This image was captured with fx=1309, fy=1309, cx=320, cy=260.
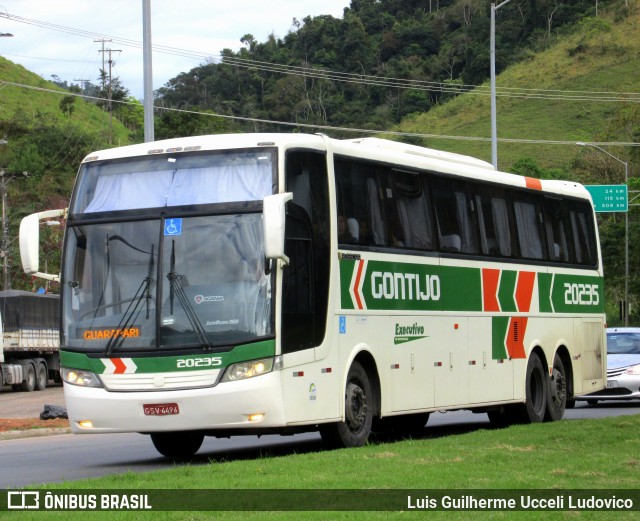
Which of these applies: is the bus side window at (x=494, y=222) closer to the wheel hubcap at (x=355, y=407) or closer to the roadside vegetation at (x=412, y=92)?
the wheel hubcap at (x=355, y=407)

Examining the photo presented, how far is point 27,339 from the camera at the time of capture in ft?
146

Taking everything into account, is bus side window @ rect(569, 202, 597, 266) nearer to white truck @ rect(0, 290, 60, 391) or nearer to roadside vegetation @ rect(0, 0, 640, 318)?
white truck @ rect(0, 290, 60, 391)

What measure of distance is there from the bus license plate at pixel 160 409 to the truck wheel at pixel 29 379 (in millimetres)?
30874

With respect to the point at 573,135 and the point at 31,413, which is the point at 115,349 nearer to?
the point at 31,413

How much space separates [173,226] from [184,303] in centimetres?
90

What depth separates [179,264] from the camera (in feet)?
46.3

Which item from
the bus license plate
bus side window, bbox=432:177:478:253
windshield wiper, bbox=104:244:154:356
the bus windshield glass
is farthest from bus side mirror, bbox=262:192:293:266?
bus side window, bbox=432:177:478:253

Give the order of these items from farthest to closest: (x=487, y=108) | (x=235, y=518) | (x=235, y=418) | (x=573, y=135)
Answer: (x=487, y=108) < (x=573, y=135) < (x=235, y=418) < (x=235, y=518)

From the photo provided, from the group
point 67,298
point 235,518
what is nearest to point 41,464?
point 67,298

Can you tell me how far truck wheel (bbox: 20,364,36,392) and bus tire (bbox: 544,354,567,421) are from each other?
26334 millimetres

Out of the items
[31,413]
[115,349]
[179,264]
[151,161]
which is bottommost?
[31,413]

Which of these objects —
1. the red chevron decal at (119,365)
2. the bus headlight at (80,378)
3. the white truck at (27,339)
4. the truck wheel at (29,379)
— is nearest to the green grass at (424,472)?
the red chevron decal at (119,365)

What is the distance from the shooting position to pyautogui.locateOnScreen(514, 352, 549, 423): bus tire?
66.0ft

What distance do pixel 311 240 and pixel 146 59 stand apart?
11.8m
